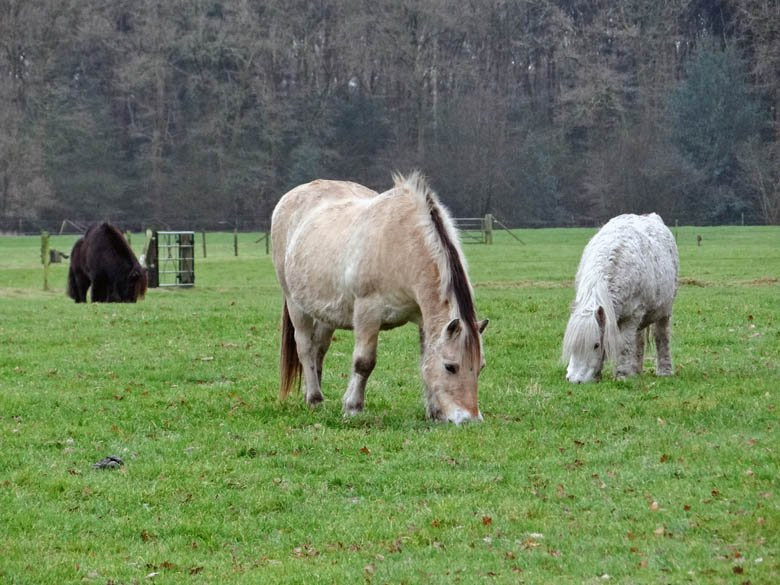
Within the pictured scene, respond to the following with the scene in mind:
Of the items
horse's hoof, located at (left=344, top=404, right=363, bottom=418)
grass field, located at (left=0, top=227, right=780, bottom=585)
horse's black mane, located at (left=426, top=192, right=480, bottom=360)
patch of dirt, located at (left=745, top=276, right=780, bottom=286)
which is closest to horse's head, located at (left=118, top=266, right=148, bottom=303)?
grass field, located at (left=0, top=227, right=780, bottom=585)

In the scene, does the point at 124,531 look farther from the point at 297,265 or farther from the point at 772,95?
the point at 772,95

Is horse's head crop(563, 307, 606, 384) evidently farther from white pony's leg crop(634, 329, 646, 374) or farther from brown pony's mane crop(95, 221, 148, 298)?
brown pony's mane crop(95, 221, 148, 298)

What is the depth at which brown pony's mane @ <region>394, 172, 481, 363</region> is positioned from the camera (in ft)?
28.7

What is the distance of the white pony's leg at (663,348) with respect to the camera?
11.8 meters

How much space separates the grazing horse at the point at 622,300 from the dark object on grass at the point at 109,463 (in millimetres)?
4739

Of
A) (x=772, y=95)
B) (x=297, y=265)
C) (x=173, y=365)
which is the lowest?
(x=173, y=365)

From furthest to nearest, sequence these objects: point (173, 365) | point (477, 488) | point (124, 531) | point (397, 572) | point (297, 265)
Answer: point (173, 365), point (297, 265), point (477, 488), point (124, 531), point (397, 572)

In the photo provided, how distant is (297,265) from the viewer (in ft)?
33.9

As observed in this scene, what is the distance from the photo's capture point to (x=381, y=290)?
30.4ft

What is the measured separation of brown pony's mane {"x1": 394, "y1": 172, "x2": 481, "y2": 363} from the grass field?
69cm

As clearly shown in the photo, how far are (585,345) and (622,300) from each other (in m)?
0.63

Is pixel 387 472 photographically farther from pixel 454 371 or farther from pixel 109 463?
pixel 109 463

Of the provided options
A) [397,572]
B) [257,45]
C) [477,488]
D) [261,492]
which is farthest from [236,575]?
[257,45]

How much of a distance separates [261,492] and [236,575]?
1.47 m
